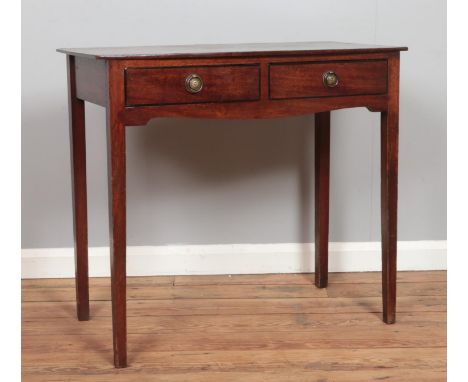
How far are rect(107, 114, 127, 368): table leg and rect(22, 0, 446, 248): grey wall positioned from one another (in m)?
0.83

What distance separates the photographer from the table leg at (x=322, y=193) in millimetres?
2865

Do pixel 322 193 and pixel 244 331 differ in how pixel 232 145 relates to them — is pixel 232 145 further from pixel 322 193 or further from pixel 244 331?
pixel 244 331

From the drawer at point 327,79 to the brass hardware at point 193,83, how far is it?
22 centimetres

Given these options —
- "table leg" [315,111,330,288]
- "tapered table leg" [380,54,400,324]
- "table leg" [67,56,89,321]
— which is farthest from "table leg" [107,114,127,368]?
"table leg" [315,111,330,288]

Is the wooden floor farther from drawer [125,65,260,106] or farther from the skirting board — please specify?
drawer [125,65,260,106]

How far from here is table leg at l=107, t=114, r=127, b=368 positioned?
7.00 ft

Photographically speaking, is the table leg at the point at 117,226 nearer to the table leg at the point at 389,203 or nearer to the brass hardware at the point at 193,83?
the brass hardware at the point at 193,83

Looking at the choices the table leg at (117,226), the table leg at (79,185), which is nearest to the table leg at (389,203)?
the table leg at (117,226)

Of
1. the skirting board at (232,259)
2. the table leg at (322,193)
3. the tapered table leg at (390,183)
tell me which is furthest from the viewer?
the skirting board at (232,259)

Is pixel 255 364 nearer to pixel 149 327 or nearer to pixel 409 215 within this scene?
pixel 149 327

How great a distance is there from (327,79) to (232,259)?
3.35 feet
